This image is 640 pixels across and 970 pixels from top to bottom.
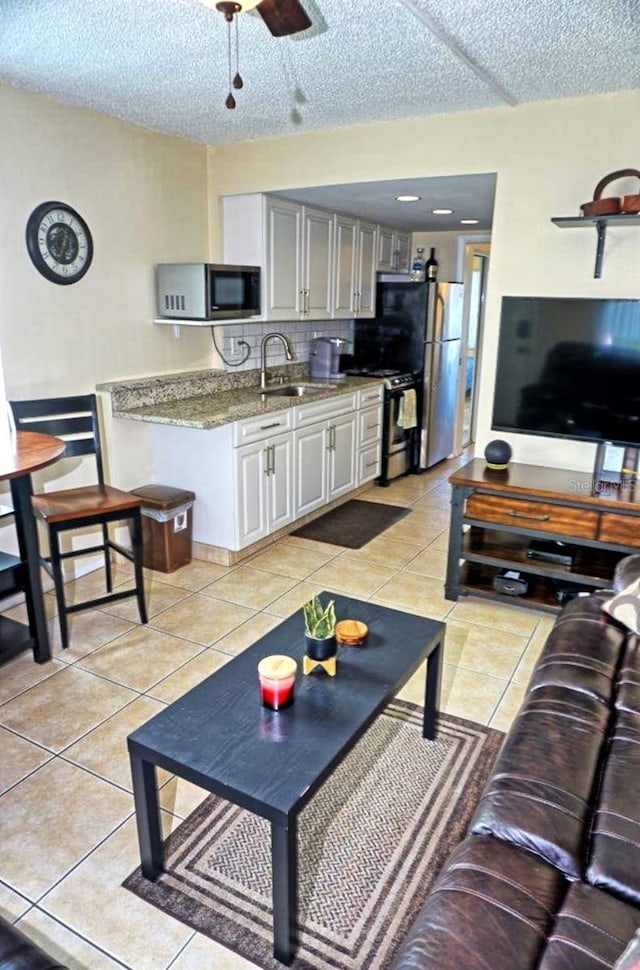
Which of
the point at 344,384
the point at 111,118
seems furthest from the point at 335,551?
the point at 111,118

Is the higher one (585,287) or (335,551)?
(585,287)

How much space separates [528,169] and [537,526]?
1781 mm

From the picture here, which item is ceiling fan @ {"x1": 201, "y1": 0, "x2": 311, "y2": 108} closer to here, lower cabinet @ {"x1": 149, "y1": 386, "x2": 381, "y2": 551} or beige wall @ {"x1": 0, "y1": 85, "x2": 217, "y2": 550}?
beige wall @ {"x1": 0, "y1": 85, "x2": 217, "y2": 550}

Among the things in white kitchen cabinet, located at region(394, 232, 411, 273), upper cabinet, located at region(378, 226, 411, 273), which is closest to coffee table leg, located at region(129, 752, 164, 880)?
upper cabinet, located at region(378, 226, 411, 273)

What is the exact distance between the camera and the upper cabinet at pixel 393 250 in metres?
5.75

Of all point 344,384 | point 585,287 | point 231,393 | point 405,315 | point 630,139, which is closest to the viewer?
point 630,139

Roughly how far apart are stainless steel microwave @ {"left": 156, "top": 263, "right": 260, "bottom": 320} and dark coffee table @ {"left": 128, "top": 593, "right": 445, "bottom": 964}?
7.84 ft

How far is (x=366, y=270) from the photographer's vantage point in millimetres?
5500

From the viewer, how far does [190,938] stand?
160 centimetres

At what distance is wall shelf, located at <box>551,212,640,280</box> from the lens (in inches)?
112

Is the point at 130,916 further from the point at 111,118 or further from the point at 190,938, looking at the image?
the point at 111,118

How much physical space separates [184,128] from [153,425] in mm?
1712

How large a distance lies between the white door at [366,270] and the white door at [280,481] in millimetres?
1885

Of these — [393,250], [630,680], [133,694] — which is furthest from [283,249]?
[630,680]
